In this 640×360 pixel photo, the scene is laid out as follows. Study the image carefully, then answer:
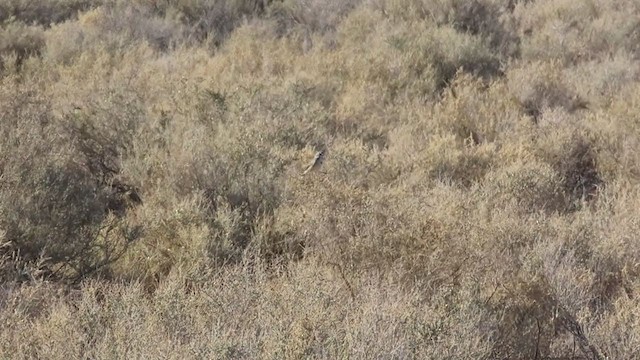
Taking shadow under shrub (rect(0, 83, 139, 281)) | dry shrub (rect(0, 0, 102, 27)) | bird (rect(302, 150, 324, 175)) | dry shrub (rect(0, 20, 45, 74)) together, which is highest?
shadow under shrub (rect(0, 83, 139, 281))

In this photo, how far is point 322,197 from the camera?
4090 mm

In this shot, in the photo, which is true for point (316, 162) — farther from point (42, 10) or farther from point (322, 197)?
point (42, 10)

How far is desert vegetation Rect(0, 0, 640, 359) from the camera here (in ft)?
8.88

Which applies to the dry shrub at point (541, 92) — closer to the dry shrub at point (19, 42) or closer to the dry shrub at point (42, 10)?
the dry shrub at point (19, 42)

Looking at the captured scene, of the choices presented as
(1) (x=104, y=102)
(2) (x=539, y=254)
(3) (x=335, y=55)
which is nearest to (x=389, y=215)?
(2) (x=539, y=254)

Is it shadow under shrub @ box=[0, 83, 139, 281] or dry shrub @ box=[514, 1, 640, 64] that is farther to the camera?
dry shrub @ box=[514, 1, 640, 64]

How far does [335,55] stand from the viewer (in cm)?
885

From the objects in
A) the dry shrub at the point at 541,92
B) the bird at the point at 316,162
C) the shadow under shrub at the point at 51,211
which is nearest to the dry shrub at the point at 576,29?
the dry shrub at the point at 541,92

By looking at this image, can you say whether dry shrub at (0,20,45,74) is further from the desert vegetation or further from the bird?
the bird

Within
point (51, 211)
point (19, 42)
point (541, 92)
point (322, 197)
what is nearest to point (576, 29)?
point (541, 92)

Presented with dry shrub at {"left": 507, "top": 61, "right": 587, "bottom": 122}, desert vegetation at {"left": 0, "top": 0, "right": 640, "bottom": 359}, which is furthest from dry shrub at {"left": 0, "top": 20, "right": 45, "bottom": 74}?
dry shrub at {"left": 507, "top": 61, "right": 587, "bottom": 122}

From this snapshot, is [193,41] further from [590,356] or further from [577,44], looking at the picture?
[590,356]

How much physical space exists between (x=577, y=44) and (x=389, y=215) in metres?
7.14

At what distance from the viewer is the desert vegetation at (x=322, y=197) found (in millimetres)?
2707
